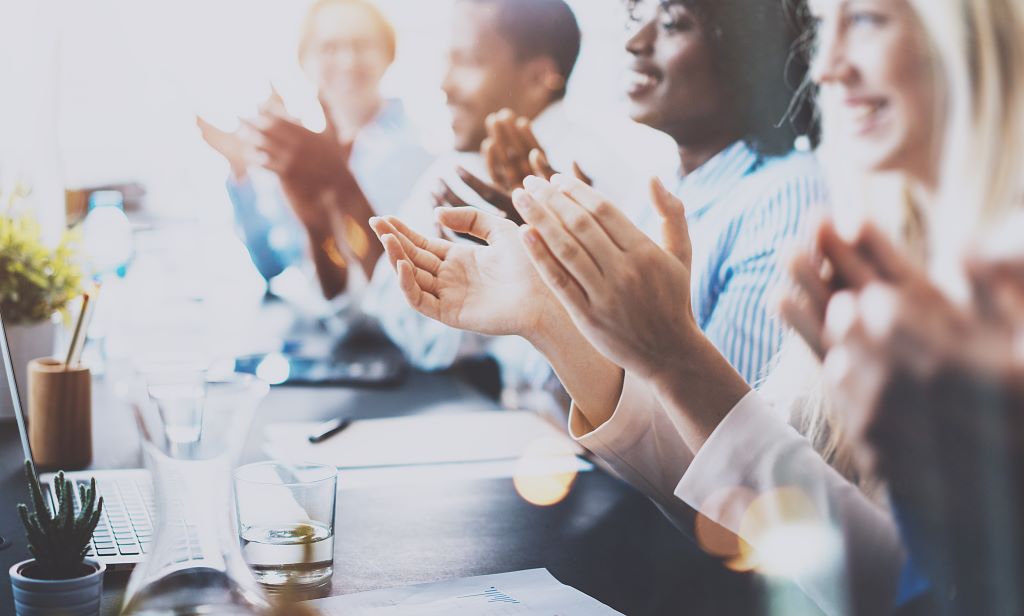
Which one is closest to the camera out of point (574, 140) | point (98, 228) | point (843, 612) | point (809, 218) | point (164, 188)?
point (843, 612)

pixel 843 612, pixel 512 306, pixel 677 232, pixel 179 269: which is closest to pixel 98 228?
pixel 179 269

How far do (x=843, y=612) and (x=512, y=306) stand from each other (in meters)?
0.47

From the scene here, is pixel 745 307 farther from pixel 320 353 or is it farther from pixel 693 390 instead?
pixel 320 353

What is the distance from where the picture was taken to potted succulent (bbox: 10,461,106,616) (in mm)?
688

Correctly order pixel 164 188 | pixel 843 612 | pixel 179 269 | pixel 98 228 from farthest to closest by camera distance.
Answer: pixel 164 188 < pixel 179 269 < pixel 98 228 < pixel 843 612

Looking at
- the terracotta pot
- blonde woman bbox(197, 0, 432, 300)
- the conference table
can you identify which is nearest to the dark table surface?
the conference table

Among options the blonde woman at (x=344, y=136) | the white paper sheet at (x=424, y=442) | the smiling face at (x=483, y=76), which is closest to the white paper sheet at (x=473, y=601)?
the white paper sheet at (x=424, y=442)

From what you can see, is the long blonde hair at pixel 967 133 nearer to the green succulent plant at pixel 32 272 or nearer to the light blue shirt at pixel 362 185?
the green succulent plant at pixel 32 272

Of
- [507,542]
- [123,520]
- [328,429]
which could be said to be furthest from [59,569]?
[328,429]

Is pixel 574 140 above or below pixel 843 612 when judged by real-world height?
above

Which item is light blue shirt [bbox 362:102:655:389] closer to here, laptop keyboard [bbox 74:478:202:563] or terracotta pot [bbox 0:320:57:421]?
terracotta pot [bbox 0:320:57:421]

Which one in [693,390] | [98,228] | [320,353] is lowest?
[320,353]

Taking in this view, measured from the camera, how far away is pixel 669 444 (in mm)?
1063

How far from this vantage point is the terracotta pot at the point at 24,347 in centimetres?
146
